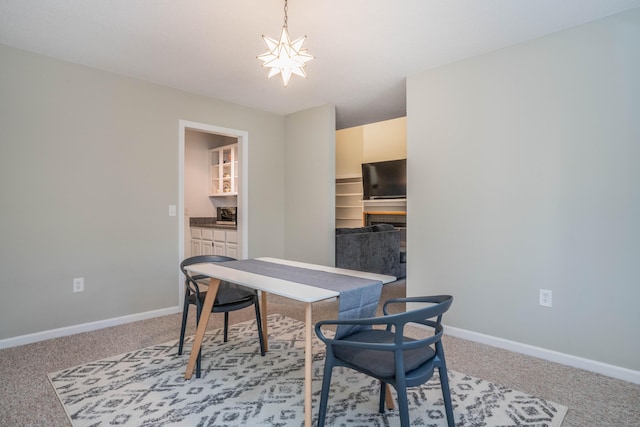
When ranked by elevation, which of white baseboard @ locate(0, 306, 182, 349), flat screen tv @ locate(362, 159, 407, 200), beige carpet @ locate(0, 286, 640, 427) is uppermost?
flat screen tv @ locate(362, 159, 407, 200)

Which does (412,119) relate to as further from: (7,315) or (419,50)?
(7,315)

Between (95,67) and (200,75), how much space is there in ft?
2.93

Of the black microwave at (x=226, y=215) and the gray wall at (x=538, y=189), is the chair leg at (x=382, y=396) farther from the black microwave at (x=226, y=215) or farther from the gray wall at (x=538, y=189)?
the black microwave at (x=226, y=215)

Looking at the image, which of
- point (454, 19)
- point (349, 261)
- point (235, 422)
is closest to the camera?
point (235, 422)

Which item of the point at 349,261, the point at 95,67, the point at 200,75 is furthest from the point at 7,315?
the point at 349,261

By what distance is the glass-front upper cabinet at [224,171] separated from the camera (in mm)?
5719

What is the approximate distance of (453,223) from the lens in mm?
3006

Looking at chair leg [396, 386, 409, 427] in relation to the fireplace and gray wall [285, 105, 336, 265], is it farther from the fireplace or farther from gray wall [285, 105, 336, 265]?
the fireplace

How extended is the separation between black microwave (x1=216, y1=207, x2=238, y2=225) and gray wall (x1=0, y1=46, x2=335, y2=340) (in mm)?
1887

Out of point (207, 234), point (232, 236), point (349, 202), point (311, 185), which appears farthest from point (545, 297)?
point (349, 202)

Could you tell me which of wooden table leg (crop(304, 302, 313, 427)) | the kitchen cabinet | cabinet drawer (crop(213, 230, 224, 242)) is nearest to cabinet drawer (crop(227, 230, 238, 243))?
cabinet drawer (crop(213, 230, 224, 242))

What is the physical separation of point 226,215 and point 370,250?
2.52 m

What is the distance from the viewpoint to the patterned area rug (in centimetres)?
173

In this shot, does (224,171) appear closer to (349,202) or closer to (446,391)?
(349,202)
